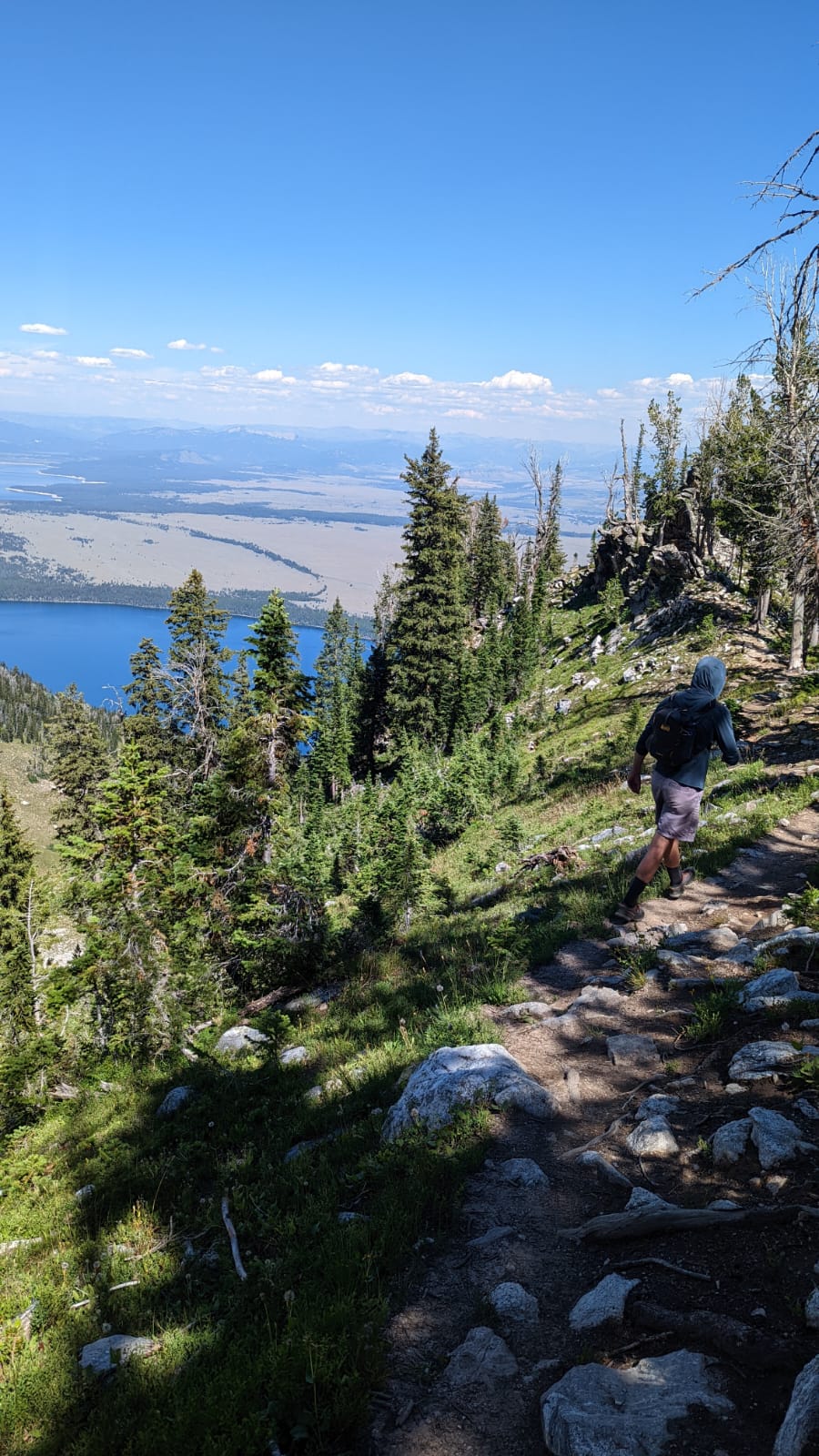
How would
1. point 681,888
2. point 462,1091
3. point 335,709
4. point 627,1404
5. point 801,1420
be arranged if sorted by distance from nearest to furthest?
point 801,1420, point 627,1404, point 462,1091, point 681,888, point 335,709

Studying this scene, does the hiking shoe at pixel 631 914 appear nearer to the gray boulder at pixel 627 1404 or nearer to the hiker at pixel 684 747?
the hiker at pixel 684 747

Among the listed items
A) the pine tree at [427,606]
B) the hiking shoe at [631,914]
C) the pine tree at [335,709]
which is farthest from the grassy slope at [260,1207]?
the pine tree at [335,709]

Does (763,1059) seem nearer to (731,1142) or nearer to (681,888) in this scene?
(731,1142)

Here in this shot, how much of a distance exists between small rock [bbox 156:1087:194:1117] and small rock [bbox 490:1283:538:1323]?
221 inches

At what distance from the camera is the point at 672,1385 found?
2.77 m

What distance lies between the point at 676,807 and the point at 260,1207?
5.44 m

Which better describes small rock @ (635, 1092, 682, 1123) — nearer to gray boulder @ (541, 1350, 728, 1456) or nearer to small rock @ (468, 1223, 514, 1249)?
small rock @ (468, 1223, 514, 1249)

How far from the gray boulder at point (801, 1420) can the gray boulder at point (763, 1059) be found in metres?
2.58

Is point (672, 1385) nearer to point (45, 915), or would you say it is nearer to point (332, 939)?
point (332, 939)

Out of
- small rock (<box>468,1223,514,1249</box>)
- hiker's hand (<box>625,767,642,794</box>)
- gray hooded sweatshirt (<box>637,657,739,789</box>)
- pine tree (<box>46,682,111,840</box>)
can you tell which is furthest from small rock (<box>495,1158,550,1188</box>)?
pine tree (<box>46,682,111,840</box>)

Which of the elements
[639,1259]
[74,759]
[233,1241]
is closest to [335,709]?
[74,759]

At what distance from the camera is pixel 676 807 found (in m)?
7.60

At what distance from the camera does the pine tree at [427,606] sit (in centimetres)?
3491

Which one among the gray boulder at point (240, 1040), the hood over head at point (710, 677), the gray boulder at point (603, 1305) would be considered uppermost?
the hood over head at point (710, 677)
